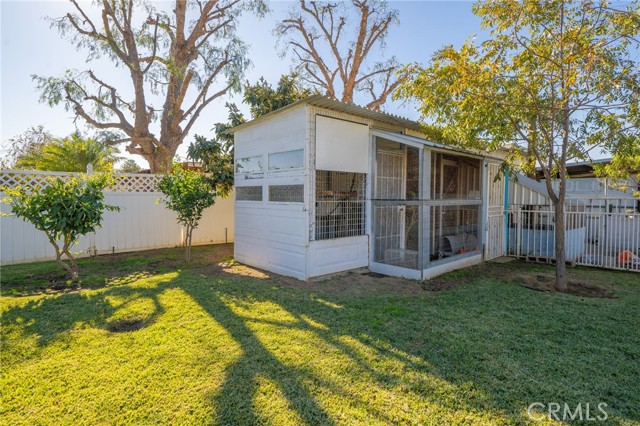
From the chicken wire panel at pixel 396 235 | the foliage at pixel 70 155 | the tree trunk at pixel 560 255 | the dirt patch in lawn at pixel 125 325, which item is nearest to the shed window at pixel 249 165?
the chicken wire panel at pixel 396 235

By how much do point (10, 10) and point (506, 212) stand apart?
521 inches

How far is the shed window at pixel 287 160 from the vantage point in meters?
6.01

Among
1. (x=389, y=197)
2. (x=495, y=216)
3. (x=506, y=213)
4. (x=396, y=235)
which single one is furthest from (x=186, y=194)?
(x=506, y=213)

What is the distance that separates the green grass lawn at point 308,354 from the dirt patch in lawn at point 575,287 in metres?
0.23

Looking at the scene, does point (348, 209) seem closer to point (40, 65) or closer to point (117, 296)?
point (117, 296)

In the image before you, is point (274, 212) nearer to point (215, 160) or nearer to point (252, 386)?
point (215, 160)

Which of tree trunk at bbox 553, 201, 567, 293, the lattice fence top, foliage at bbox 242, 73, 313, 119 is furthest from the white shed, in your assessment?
the lattice fence top

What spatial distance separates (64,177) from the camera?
7.48m

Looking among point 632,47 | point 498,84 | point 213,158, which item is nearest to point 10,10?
point 213,158

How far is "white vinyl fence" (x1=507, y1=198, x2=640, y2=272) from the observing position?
7.30 metres

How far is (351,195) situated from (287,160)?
1566 millimetres

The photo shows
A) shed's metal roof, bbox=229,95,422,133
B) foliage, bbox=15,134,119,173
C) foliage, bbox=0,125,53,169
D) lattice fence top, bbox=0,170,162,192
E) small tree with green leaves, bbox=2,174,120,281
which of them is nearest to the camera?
small tree with green leaves, bbox=2,174,120,281

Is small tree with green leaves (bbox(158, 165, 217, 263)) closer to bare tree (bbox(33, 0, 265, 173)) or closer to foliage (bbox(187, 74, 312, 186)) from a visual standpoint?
foliage (bbox(187, 74, 312, 186))

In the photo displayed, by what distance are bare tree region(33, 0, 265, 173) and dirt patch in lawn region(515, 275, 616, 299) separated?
42.8ft
